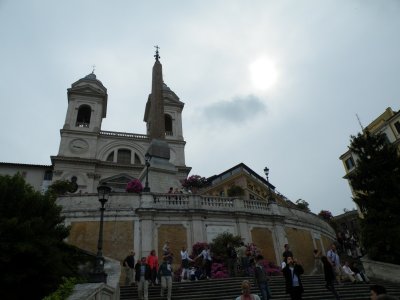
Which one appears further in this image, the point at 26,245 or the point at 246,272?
the point at 246,272

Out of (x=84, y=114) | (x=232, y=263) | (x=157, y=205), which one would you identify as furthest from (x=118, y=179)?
(x=232, y=263)

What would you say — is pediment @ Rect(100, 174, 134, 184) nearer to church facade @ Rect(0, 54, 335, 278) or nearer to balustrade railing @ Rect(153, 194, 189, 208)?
church facade @ Rect(0, 54, 335, 278)

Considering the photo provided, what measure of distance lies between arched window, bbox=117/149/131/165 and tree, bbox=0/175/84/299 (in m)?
31.6

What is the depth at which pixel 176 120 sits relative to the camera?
161 ft

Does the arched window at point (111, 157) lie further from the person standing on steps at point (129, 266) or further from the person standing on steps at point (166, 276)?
the person standing on steps at point (166, 276)

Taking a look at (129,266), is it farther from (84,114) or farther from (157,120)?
(84,114)

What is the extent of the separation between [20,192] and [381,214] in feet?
54.4

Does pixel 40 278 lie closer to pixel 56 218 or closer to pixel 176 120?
pixel 56 218

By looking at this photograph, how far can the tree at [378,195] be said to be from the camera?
16875 mm

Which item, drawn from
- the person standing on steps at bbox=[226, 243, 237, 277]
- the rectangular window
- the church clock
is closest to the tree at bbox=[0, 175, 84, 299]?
the person standing on steps at bbox=[226, 243, 237, 277]

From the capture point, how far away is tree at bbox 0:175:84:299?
8.91 metres

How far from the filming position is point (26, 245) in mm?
8852

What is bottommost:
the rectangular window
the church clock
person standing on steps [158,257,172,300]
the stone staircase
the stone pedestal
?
the stone staircase

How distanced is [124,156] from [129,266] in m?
30.7
